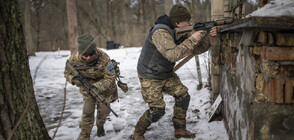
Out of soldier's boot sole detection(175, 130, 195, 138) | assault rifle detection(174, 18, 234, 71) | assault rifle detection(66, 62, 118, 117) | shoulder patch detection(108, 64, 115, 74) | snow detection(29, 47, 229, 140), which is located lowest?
snow detection(29, 47, 229, 140)

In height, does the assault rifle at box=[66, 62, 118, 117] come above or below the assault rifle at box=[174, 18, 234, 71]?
below

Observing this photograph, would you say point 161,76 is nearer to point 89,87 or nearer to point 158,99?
point 158,99

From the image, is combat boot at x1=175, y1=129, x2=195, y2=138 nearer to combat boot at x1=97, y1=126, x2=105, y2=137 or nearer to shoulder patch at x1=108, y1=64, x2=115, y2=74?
combat boot at x1=97, y1=126, x2=105, y2=137

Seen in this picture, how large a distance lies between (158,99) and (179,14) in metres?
1.14

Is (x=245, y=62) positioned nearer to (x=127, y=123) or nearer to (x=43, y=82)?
(x=127, y=123)

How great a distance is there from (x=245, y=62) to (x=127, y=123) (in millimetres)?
2676

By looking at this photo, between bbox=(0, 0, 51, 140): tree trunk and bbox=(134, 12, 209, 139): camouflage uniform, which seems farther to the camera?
bbox=(134, 12, 209, 139): camouflage uniform

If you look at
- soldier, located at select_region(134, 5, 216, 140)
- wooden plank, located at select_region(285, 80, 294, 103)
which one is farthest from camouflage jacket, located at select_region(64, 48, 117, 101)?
wooden plank, located at select_region(285, 80, 294, 103)

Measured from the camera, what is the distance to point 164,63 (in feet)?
10.2

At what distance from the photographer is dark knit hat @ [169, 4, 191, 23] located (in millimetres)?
2953

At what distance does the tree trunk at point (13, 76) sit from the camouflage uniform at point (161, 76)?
1531 millimetres

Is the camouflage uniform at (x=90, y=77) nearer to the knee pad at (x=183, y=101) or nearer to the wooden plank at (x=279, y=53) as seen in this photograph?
the knee pad at (x=183, y=101)

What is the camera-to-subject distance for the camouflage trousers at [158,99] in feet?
10.3

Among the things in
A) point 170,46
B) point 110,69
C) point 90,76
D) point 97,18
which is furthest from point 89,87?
point 97,18
